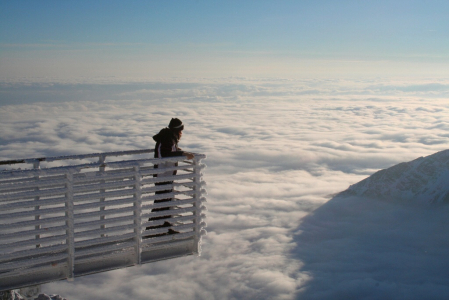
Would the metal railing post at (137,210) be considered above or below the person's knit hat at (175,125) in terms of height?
below

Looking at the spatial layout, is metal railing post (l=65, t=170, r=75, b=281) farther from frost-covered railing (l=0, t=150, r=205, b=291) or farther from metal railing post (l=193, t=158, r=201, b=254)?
metal railing post (l=193, t=158, r=201, b=254)

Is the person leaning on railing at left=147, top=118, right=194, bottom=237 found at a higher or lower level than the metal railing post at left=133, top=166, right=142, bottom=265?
higher

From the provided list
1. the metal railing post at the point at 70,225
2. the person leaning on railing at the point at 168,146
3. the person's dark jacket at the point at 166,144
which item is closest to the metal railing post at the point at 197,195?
the person leaning on railing at the point at 168,146

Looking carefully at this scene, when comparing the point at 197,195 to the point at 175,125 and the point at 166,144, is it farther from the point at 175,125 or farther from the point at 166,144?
the point at 175,125

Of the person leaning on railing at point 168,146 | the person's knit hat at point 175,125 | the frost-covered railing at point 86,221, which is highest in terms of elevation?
the person's knit hat at point 175,125

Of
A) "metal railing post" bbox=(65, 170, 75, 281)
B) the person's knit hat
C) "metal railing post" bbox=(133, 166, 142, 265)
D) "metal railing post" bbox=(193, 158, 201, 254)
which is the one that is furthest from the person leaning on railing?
"metal railing post" bbox=(65, 170, 75, 281)

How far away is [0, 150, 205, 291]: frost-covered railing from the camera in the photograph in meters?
6.72

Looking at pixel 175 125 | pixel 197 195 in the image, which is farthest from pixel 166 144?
pixel 197 195

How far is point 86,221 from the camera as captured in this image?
25.4ft

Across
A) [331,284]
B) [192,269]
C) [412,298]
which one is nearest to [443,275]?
[412,298]

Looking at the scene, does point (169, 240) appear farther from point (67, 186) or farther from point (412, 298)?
point (412, 298)

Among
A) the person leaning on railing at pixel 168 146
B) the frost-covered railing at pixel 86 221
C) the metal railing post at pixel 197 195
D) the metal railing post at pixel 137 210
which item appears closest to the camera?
the frost-covered railing at pixel 86 221

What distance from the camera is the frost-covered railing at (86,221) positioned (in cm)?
672

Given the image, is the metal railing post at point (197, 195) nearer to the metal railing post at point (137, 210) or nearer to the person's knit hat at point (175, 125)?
the person's knit hat at point (175, 125)
